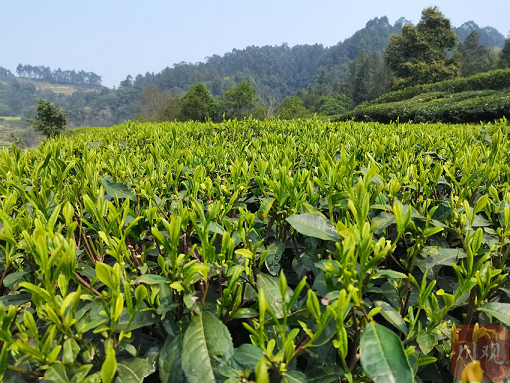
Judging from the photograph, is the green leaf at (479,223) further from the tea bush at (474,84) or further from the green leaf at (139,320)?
the tea bush at (474,84)

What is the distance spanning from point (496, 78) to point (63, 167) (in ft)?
91.4

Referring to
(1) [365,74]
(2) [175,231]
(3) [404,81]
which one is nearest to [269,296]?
(2) [175,231]

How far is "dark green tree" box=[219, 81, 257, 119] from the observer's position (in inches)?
2382

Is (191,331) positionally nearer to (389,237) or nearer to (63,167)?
(389,237)

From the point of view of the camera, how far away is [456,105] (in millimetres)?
14484

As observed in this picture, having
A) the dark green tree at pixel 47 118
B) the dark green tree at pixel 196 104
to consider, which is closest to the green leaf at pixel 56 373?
the dark green tree at pixel 47 118

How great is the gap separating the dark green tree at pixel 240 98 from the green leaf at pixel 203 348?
6070 cm

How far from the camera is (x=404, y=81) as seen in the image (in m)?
41.2

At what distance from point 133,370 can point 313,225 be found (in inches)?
26.9

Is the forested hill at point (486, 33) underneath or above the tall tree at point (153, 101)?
above

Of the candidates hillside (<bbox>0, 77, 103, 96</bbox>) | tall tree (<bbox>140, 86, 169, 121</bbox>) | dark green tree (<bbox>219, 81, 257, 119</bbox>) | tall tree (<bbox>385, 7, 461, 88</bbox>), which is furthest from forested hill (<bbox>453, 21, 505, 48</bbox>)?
hillside (<bbox>0, 77, 103, 96</bbox>)

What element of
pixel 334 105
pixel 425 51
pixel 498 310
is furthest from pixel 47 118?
pixel 334 105

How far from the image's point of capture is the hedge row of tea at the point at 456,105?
42.9ft

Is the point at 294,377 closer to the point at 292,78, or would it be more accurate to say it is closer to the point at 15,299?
the point at 15,299
